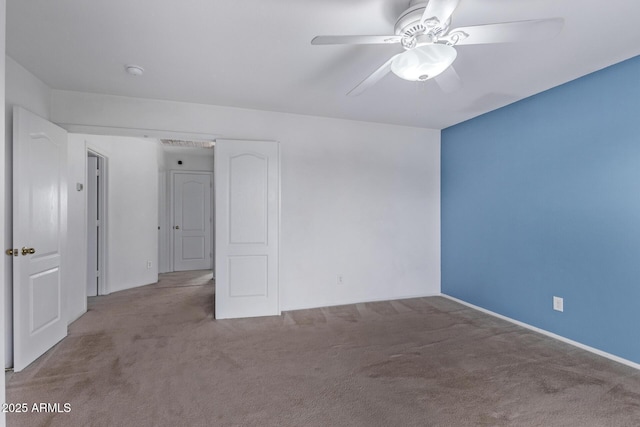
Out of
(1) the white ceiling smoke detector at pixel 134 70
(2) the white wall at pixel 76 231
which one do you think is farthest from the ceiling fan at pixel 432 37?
(2) the white wall at pixel 76 231

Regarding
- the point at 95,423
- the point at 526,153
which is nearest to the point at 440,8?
the point at 526,153

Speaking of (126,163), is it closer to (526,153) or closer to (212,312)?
(212,312)

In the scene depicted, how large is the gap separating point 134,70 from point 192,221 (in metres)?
4.49

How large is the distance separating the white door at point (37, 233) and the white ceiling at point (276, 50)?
2.05 ft

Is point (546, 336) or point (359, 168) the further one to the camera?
point (359, 168)

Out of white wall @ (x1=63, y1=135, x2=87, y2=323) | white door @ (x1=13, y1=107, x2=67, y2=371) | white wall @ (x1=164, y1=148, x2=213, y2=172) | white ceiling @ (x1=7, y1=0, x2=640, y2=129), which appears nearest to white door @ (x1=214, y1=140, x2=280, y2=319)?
white ceiling @ (x1=7, y1=0, x2=640, y2=129)

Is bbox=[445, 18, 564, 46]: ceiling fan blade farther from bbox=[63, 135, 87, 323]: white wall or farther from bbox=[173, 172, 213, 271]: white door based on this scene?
bbox=[173, 172, 213, 271]: white door

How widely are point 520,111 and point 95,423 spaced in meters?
4.46

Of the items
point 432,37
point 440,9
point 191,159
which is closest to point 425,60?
point 432,37

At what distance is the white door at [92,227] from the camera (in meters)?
4.55

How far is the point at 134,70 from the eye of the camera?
274 cm

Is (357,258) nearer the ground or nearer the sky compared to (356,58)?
nearer the ground

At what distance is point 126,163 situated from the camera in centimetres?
501

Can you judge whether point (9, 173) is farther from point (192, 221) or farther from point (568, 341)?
point (568, 341)
